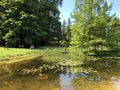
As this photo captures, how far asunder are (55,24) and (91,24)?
21.9 metres

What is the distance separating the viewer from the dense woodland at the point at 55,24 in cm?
2847

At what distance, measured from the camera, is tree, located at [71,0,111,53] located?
28.2m

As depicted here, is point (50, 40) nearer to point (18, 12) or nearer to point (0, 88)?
point (18, 12)

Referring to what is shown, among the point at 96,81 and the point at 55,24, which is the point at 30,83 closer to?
the point at 96,81

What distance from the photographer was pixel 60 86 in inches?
488

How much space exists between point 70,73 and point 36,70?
2.81 m

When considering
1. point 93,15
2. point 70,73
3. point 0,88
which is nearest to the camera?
point 0,88

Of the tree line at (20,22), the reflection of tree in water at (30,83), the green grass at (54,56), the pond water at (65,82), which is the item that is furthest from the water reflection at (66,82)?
the tree line at (20,22)

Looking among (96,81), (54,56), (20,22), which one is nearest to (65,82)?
(96,81)

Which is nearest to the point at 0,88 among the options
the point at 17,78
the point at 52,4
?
the point at 17,78

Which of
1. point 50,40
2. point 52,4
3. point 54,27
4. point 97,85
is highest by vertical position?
point 52,4

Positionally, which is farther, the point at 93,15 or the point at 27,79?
the point at 93,15

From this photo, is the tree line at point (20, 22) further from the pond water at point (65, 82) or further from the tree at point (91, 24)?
the pond water at point (65, 82)

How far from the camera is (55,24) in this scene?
49219mm
